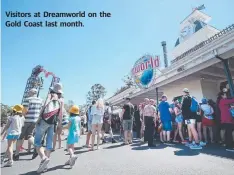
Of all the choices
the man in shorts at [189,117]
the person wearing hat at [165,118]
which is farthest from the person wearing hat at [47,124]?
the person wearing hat at [165,118]

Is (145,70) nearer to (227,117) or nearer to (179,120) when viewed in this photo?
(179,120)

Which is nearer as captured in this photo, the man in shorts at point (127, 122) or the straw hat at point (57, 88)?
the straw hat at point (57, 88)

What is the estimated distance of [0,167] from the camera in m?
4.45

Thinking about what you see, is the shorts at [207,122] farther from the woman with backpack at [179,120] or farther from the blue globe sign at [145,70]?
the blue globe sign at [145,70]

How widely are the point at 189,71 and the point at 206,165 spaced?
5075 millimetres

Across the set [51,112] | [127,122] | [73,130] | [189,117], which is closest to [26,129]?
[73,130]

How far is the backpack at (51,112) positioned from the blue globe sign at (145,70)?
8670mm

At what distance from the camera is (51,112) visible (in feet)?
13.3

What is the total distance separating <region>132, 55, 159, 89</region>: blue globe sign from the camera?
42.2ft

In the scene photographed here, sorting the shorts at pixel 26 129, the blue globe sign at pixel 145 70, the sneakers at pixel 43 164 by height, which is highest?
the blue globe sign at pixel 145 70

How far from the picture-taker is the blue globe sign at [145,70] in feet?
42.2

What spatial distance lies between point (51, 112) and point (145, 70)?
10913 mm

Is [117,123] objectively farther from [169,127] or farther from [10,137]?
[10,137]

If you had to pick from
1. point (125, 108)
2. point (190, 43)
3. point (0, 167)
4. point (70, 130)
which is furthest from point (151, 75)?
point (190, 43)
